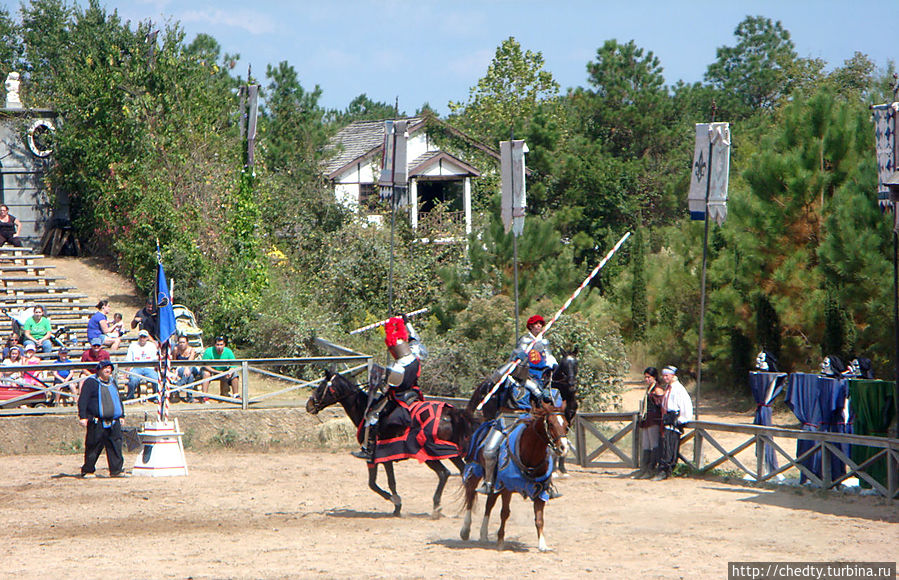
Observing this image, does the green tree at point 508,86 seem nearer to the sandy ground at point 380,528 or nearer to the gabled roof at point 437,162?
the gabled roof at point 437,162

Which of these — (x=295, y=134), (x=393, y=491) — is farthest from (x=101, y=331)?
(x=295, y=134)

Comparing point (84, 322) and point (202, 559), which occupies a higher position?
point (84, 322)

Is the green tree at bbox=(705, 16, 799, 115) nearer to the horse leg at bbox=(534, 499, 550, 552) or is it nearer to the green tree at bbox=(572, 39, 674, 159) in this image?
the green tree at bbox=(572, 39, 674, 159)

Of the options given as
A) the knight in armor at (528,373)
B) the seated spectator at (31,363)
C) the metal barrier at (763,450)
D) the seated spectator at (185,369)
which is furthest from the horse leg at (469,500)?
the seated spectator at (31,363)

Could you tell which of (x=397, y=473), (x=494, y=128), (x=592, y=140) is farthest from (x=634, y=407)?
(x=494, y=128)

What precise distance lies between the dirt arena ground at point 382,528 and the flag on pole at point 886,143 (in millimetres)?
4026

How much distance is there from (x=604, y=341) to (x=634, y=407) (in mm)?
1967

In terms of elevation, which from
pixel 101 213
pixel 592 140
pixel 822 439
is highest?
pixel 592 140

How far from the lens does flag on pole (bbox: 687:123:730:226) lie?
16.1 m

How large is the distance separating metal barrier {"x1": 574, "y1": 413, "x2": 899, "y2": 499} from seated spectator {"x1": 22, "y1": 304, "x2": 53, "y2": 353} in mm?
12006

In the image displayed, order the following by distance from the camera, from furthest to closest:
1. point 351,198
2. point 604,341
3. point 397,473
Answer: point 351,198, point 604,341, point 397,473

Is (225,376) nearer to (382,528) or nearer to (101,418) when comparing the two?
(101,418)

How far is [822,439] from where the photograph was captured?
1334 cm

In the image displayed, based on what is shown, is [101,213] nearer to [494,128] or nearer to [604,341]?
[604,341]
